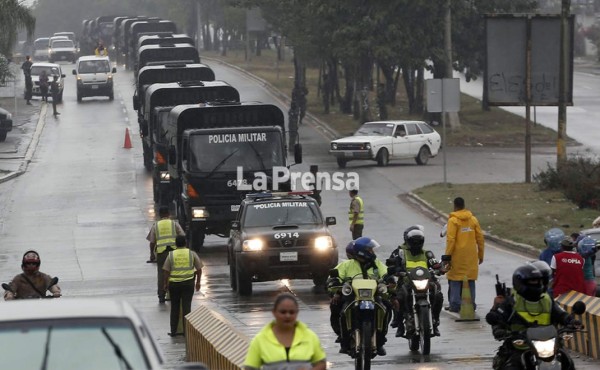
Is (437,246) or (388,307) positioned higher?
(388,307)

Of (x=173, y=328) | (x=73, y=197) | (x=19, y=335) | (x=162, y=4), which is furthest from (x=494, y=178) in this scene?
(x=162, y=4)

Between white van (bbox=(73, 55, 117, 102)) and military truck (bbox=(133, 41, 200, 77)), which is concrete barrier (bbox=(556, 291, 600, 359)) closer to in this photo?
military truck (bbox=(133, 41, 200, 77))

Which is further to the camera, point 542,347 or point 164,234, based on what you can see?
point 164,234

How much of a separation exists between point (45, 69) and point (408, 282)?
5815cm

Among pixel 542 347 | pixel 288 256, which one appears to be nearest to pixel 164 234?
pixel 288 256

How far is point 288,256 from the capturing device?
2530 centimetres

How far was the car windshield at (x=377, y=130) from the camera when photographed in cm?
5031

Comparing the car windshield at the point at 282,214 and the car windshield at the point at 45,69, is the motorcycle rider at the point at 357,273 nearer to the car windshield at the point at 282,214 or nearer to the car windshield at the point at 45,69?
the car windshield at the point at 282,214

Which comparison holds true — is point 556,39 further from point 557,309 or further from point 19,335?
point 19,335

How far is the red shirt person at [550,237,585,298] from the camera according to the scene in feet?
61.3

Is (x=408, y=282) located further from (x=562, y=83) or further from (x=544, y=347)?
(x=562, y=83)

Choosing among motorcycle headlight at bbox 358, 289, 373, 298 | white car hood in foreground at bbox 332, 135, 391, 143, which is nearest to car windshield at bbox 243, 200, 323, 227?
motorcycle headlight at bbox 358, 289, 373, 298

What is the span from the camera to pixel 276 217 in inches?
1040

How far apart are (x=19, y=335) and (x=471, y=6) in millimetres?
54939
